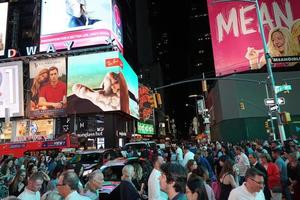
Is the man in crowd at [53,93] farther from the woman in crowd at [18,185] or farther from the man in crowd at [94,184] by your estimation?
the man in crowd at [94,184]

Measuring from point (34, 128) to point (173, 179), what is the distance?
52.5 metres

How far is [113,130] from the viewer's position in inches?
2050

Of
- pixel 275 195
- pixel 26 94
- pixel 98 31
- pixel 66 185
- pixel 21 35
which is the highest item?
pixel 21 35

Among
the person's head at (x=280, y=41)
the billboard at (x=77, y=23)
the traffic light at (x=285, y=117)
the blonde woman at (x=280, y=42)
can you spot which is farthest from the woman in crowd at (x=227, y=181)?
the billboard at (x=77, y=23)

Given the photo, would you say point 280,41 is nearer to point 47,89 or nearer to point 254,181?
point 47,89

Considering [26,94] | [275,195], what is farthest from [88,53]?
[275,195]

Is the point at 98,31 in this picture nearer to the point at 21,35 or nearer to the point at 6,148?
the point at 21,35

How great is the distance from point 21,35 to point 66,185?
69.2 meters

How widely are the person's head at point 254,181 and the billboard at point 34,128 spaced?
168 ft

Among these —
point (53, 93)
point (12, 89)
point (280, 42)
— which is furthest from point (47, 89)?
point (280, 42)

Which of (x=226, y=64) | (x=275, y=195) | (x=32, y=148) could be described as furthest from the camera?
(x=226, y=64)

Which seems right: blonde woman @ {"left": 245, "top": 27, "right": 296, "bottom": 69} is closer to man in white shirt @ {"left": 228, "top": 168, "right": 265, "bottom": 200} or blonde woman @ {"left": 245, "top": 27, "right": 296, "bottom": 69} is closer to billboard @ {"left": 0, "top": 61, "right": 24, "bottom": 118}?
man in white shirt @ {"left": 228, "top": 168, "right": 265, "bottom": 200}

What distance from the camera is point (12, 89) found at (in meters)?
52.4

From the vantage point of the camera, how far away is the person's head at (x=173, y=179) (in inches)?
180
